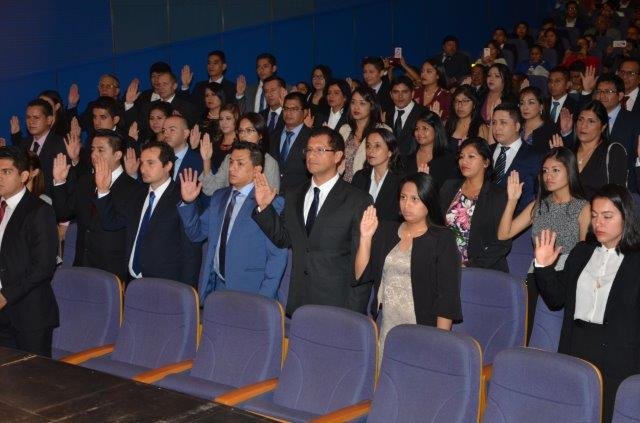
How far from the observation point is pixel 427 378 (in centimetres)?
383

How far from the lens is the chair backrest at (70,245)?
20.7 feet

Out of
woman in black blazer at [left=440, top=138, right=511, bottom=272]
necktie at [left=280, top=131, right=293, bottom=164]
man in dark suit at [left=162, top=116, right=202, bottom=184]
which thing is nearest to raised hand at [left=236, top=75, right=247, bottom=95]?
necktie at [left=280, top=131, right=293, bottom=164]

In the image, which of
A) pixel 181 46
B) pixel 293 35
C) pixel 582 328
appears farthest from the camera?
pixel 293 35

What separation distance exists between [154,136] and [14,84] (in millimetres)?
2010

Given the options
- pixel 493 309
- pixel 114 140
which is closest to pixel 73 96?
pixel 114 140

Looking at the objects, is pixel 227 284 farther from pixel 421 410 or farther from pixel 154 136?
pixel 154 136

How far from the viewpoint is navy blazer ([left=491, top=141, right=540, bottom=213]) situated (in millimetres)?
5961

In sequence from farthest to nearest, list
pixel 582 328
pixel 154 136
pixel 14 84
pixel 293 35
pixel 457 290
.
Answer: pixel 293 35, pixel 14 84, pixel 154 136, pixel 457 290, pixel 582 328

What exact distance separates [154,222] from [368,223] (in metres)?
1.53

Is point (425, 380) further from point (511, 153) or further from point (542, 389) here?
point (511, 153)

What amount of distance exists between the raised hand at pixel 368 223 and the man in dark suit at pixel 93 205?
1762 mm

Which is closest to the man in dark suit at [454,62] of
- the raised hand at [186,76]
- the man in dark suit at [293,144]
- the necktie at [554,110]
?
the necktie at [554,110]

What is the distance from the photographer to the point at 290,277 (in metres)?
5.15

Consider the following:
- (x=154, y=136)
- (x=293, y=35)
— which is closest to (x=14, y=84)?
(x=154, y=136)
